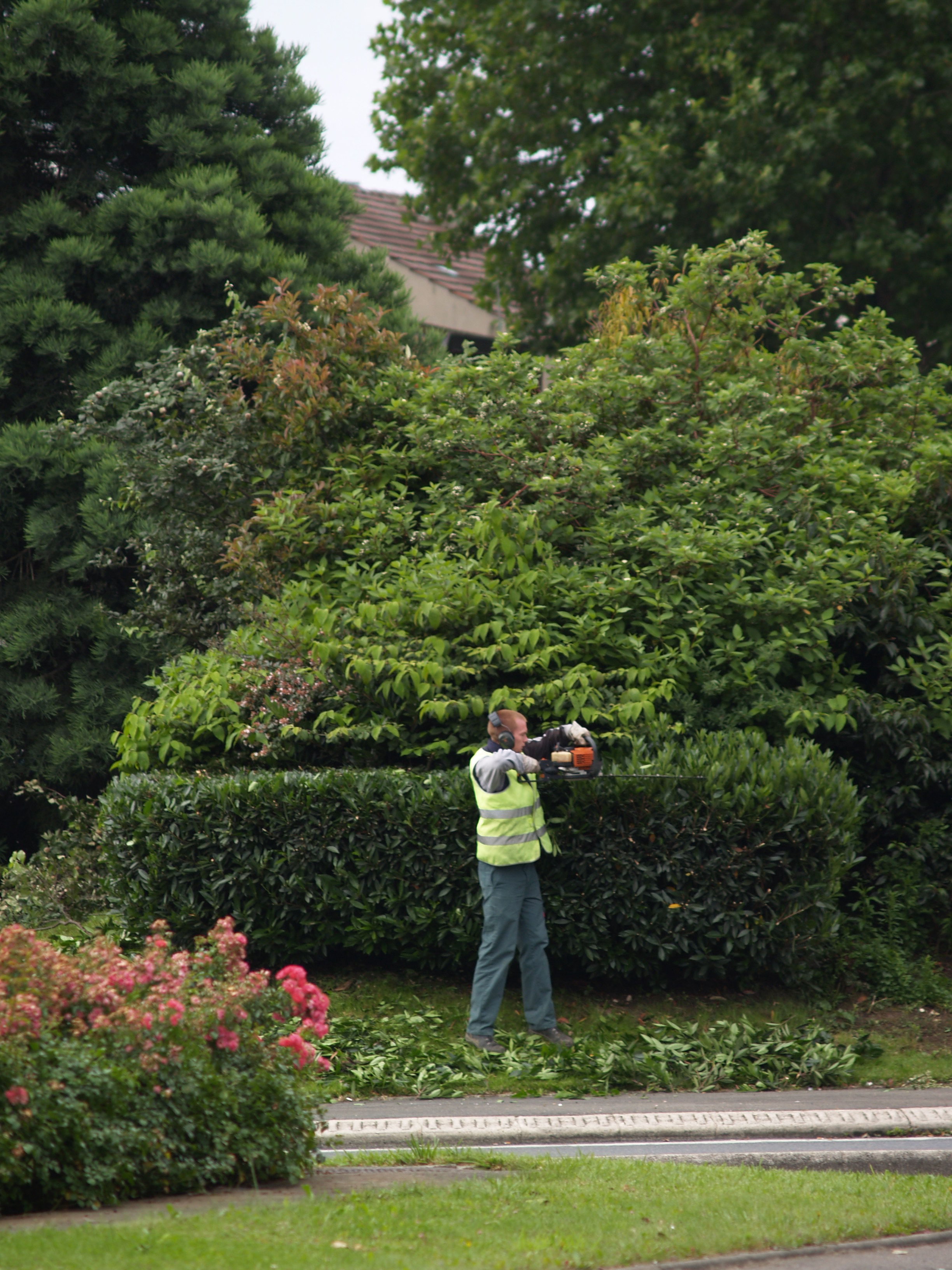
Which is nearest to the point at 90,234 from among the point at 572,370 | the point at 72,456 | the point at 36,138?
the point at 36,138

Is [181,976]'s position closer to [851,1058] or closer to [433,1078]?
[433,1078]

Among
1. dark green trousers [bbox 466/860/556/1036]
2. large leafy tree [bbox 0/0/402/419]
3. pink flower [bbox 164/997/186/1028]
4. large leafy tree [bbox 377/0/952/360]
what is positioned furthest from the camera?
large leafy tree [bbox 377/0/952/360]

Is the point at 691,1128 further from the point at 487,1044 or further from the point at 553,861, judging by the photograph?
the point at 553,861

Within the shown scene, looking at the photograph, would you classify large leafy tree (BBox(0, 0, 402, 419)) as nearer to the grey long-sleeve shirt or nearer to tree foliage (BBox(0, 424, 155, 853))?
tree foliage (BBox(0, 424, 155, 853))

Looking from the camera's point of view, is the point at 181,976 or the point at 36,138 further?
the point at 36,138

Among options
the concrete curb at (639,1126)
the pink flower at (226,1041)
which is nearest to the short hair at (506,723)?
the concrete curb at (639,1126)

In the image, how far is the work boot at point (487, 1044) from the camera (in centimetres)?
761

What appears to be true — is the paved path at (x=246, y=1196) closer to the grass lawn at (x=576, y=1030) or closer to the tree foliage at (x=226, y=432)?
the grass lawn at (x=576, y=1030)

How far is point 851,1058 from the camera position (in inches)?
296

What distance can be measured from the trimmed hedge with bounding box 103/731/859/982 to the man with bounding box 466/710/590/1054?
0.65 metres

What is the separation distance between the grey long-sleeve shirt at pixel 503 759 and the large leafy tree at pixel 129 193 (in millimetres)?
8390

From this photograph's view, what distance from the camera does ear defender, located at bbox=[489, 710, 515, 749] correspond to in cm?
788

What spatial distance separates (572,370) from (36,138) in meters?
7.83

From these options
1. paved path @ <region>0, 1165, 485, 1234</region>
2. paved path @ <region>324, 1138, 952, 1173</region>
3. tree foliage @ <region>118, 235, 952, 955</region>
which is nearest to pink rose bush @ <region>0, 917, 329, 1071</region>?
paved path @ <region>0, 1165, 485, 1234</region>
